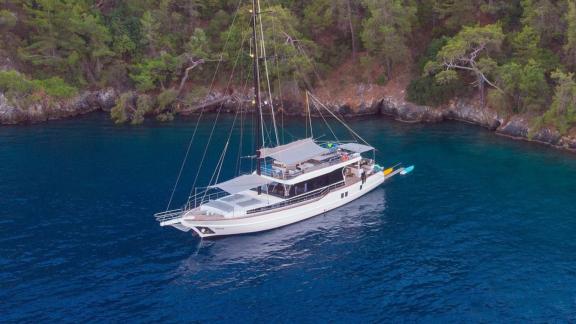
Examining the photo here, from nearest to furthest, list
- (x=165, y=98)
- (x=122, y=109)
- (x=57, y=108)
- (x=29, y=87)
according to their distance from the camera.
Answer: (x=122, y=109) < (x=29, y=87) < (x=165, y=98) < (x=57, y=108)

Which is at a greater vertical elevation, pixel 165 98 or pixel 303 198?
pixel 165 98

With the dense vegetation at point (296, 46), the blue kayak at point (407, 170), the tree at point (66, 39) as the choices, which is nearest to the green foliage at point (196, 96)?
the dense vegetation at point (296, 46)

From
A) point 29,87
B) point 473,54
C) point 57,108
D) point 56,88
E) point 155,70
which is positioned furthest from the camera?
point 155,70

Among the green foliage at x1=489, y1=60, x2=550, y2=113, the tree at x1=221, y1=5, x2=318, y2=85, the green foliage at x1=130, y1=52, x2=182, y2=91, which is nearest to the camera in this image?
the green foliage at x1=489, y1=60, x2=550, y2=113

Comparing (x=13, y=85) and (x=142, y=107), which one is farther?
(x=142, y=107)

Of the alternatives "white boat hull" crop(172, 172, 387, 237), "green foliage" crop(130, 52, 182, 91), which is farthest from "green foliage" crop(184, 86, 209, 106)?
"white boat hull" crop(172, 172, 387, 237)

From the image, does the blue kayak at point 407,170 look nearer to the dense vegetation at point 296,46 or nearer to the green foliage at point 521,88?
the dense vegetation at point 296,46

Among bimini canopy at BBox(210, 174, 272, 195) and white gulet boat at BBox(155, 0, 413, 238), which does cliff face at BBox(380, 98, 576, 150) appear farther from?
bimini canopy at BBox(210, 174, 272, 195)

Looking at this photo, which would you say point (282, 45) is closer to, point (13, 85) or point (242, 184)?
point (242, 184)

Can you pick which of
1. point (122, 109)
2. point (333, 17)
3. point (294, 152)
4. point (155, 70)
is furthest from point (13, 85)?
point (294, 152)
